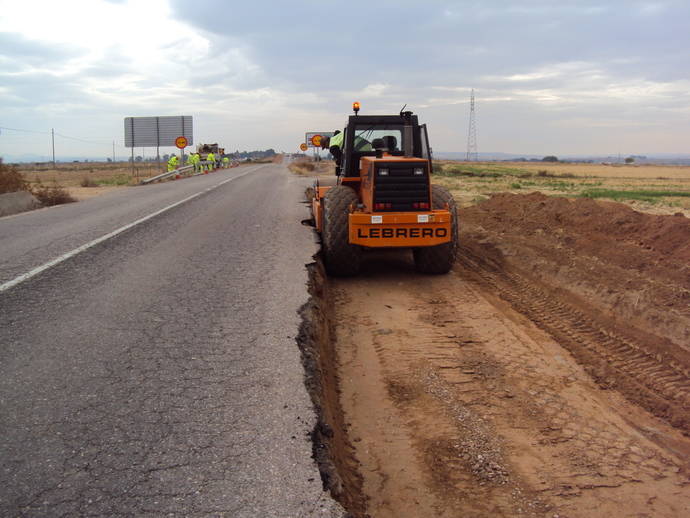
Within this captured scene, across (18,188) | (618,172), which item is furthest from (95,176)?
(618,172)

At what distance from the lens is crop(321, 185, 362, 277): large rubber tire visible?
835cm

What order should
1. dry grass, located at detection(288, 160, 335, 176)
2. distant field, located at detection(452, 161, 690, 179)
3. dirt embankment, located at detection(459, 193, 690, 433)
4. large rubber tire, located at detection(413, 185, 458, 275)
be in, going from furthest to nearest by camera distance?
distant field, located at detection(452, 161, 690, 179)
dry grass, located at detection(288, 160, 335, 176)
large rubber tire, located at detection(413, 185, 458, 275)
dirt embankment, located at detection(459, 193, 690, 433)

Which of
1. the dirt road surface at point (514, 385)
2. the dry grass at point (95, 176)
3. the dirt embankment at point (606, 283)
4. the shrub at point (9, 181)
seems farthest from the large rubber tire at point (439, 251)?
the dry grass at point (95, 176)

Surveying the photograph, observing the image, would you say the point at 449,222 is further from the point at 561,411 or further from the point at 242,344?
the point at 242,344

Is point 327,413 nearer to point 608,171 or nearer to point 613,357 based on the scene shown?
point 613,357

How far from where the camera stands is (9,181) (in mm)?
17719

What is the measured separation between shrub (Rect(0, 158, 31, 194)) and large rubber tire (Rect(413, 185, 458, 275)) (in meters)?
14.0

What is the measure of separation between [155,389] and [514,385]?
3129mm

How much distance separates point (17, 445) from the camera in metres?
3.23

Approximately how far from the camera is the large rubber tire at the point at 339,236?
835cm

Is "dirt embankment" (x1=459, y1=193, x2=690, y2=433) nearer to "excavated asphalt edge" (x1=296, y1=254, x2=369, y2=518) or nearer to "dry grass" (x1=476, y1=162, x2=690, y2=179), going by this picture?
"excavated asphalt edge" (x1=296, y1=254, x2=369, y2=518)

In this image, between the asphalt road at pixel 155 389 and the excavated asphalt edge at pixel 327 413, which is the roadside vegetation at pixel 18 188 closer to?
the asphalt road at pixel 155 389

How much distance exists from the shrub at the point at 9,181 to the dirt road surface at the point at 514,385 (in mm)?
12994

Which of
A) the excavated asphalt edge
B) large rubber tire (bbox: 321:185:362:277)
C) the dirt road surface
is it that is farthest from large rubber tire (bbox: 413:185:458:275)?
the excavated asphalt edge
